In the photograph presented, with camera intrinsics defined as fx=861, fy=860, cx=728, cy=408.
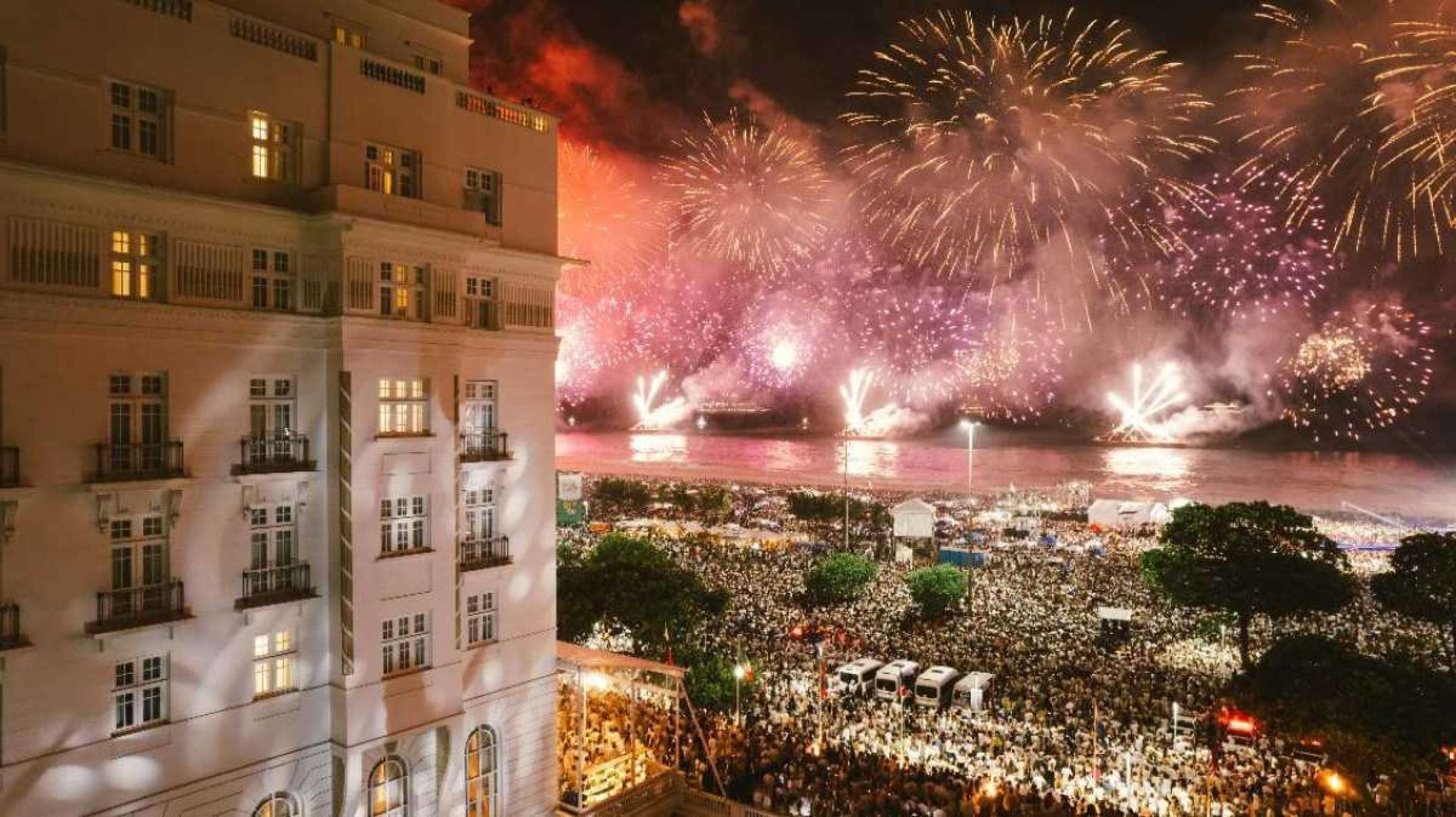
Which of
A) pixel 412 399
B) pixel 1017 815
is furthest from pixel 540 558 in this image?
pixel 1017 815

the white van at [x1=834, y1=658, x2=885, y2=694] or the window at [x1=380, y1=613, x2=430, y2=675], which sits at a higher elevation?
the window at [x1=380, y1=613, x2=430, y2=675]

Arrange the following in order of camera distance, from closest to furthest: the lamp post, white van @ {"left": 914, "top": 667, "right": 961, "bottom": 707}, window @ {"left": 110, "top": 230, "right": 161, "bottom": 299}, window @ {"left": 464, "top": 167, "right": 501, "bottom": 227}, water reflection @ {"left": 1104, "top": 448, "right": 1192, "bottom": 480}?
window @ {"left": 110, "top": 230, "right": 161, "bottom": 299}, window @ {"left": 464, "top": 167, "right": 501, "bottom": 227}, the lamp post, white van @ {"left": 914, "top": 667, "right": 961, "bottom": 707}, water reflection @ {"left": 1104, "top": 448, "right": 1192, "bottom": 480}

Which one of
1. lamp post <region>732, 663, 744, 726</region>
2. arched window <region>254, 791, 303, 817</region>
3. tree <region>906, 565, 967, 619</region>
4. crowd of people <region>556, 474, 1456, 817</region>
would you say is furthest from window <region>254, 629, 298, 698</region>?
tree <region>906, 565, 967, 619</region>

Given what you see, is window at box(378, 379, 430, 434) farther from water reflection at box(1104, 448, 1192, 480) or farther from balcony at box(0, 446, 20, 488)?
water reflection at box(1104, 448, 1192, 480)

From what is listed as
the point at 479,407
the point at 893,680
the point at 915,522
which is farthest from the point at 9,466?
the point at 915,522

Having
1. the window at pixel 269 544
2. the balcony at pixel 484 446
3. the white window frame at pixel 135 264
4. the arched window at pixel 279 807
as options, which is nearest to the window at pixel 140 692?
the window at pixel 269 544

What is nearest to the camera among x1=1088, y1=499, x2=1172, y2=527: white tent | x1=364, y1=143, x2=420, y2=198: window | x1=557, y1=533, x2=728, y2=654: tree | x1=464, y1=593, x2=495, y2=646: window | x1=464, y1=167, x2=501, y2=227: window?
x1=364, y1=143, x2=420, y2=198: window
